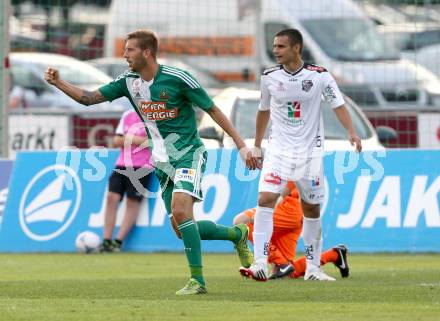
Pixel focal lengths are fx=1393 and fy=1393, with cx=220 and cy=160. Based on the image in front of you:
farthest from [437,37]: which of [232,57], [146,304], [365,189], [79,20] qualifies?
[146,304]

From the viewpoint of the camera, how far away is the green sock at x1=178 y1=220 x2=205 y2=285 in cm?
1097

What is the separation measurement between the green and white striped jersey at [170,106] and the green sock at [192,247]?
563 millimetres

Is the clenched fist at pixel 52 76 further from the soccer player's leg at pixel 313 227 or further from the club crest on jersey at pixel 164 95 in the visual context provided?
the soccer player's leg at pixel 313 227

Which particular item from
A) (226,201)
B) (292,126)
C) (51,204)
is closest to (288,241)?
(292,126)

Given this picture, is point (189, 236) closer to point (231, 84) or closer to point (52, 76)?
point (52, 76)

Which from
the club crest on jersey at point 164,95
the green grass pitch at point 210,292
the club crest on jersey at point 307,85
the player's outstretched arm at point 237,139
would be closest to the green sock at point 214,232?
the green grass pitch at point 210,292

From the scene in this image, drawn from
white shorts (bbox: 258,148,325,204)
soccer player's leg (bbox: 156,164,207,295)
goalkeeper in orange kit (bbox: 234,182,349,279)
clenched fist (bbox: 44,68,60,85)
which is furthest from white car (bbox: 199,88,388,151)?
clenched fist (bbox: 44,68,60,85)

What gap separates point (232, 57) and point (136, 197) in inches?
401

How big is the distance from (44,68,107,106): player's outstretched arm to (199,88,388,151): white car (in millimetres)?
6235

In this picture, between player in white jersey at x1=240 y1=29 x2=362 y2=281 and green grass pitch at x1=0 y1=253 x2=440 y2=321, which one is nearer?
green grass pitch at x1=0 y1=253 x2=440 y2=321

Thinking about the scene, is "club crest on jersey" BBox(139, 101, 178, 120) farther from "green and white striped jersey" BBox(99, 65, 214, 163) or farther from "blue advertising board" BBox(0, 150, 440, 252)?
"blue advertising board" BBox(0, 150, 440, 252)

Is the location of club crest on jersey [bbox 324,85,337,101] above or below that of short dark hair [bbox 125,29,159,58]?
below

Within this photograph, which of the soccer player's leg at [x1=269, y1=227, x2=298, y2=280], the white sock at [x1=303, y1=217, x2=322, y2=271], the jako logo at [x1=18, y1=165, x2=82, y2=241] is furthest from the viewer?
the jako logo at [x1=18, y1=165, x2=82, y2=241]

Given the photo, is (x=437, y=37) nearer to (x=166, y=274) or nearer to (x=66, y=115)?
(x=66, y=115)
